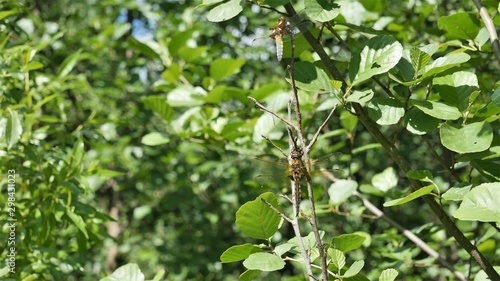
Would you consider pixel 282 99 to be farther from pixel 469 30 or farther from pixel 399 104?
pixel 399 104

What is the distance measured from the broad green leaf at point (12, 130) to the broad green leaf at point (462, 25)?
101 centimetres

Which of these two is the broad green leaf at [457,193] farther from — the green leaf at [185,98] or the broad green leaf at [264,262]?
the green leaf at [185,98]

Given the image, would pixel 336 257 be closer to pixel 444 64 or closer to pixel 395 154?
pixel 395 154

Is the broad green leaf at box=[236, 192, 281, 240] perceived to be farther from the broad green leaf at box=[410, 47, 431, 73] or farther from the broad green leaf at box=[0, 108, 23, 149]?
the broad green leaf at box=[0, 108, 23, 149]

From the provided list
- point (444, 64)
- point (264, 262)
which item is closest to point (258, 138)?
point (444, 64)

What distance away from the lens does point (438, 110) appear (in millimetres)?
1007

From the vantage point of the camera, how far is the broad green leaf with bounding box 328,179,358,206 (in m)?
1.53

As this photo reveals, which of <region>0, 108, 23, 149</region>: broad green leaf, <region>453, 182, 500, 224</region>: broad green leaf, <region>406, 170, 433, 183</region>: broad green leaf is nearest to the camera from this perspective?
<region>453, 182, 500, 224</region>: broad green leaf

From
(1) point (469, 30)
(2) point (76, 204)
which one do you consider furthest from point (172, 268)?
(1) point (469, 30)

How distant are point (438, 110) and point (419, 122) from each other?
0.05 meters

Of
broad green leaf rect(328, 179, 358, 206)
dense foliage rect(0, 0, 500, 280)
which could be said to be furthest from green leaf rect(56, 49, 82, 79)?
broad green leaf rect(328, 179, 358, 206)

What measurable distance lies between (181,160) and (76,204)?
2.24 meters

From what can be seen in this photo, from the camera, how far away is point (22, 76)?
69.4 inches

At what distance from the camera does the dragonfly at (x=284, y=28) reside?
97 centimetres
